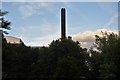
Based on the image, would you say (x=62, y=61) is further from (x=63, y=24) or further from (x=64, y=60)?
(x=63, y=24)

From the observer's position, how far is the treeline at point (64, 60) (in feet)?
88.4

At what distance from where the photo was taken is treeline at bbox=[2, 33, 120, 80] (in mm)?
26953

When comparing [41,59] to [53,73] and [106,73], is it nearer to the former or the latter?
[53,73]

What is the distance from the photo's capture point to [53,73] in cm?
2848

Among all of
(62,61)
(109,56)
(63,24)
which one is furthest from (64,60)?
(63,24)

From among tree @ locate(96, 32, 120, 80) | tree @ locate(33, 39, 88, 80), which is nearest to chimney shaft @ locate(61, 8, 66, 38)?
tree @ locate(33, 39, 88, 80)

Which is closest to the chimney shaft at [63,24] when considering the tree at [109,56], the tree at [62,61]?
the tree at [62,61]

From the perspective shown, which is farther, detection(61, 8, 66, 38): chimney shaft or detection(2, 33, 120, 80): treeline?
detection(61, 8, 66, 38): chimney shaft

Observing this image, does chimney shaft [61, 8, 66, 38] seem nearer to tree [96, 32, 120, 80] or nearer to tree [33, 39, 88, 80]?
tree [33, 39, 88, 80]

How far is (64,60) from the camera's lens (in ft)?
92.2

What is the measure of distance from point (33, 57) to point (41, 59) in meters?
1.70

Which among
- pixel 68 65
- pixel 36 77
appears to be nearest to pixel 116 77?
pixel 68 65

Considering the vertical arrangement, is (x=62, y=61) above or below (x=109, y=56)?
below

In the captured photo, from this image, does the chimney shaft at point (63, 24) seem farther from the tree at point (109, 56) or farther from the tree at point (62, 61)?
the tree at point (109, 56)
